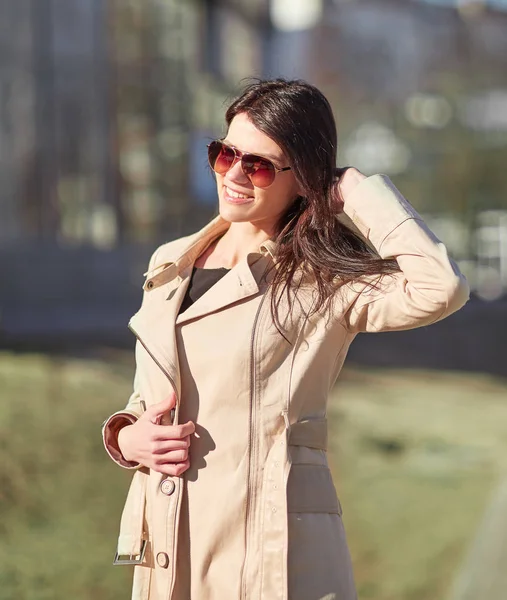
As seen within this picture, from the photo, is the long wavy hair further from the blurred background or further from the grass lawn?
the blurred background

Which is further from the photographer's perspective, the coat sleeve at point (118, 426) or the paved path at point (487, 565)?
the paved path at point (487, 565)

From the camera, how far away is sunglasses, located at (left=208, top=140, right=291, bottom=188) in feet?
6.24

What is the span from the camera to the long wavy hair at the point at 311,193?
188cm

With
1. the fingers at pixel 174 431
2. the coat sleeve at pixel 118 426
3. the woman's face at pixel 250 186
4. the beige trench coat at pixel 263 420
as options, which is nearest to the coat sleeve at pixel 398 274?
the beige trench coat at pixel 263 420

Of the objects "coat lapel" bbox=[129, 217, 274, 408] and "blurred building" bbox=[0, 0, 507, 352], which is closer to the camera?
"coat lapel" bbox=[129, 217, 274, 408]

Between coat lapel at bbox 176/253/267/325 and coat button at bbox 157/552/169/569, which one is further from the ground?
coat lapel at bbox 176/253/267/325

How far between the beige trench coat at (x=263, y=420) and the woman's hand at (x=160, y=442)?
0.03 metres

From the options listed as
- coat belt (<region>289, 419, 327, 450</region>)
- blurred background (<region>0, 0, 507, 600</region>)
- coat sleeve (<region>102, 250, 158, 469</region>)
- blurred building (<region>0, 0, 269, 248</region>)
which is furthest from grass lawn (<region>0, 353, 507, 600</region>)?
blurred building (<region>0, 0, 269, 248</region>)

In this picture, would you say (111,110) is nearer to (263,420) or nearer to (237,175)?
(237,175)

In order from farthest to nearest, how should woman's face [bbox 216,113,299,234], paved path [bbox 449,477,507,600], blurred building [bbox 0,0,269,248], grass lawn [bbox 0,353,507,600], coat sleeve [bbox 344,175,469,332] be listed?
blurred building [bbox 0,0,269,248]
grass lawn [bbox 0,353,507,600]
paved path [bbox 449,477,507,600]
woman's face [bbox 216,113,299,234]
coat sleeve [bbox 344,175,469,332]

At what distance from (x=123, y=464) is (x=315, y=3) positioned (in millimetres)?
21099

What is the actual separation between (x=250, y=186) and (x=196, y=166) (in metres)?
19.0

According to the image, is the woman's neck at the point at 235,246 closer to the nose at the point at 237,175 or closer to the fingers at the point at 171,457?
the nose at the point at 237,175

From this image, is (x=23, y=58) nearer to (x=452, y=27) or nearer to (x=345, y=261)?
(x=452, y=27)
